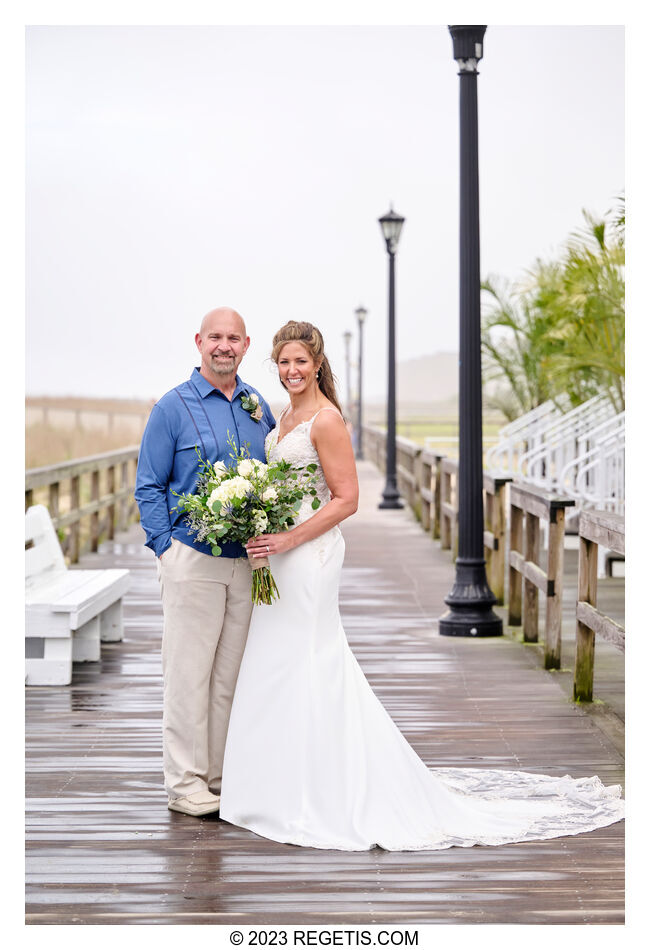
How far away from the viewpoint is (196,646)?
472cm

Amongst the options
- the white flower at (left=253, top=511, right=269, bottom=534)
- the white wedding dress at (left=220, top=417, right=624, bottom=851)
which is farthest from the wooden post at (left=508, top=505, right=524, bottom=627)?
the white flower at (left=253, top=511, right=269, bottom=534)

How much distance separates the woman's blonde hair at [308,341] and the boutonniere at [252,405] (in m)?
0.20

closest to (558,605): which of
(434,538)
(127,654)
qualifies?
(127,654)

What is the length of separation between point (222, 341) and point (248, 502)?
64 cm

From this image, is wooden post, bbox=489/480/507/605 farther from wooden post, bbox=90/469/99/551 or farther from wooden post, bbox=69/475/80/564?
wooden post, bbox=90/469/99/551

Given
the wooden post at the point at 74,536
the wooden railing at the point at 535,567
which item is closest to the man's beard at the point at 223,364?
the wooden railing at the point at 535,567

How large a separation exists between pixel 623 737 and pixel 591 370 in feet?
37.8

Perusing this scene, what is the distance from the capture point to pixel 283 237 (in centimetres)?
6041

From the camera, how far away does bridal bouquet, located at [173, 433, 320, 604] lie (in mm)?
4359

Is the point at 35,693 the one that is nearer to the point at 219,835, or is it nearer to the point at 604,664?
the point at 219,835

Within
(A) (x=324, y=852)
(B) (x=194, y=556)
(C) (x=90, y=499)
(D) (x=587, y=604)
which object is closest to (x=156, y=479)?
(B) (x=194, y=556)

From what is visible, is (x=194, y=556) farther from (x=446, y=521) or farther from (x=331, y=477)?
(x=446, y=521)

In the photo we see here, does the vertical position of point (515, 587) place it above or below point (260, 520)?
below

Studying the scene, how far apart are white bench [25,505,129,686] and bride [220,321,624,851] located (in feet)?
8.26
